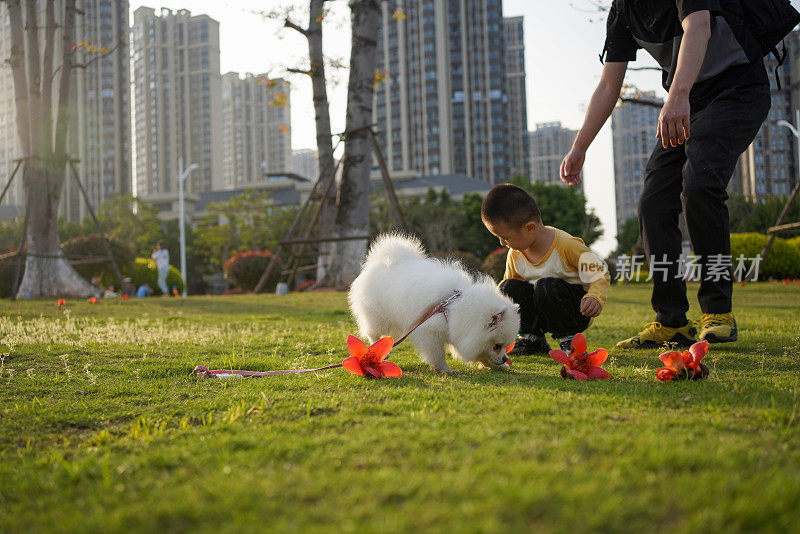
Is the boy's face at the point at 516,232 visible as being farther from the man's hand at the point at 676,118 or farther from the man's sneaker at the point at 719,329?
the man's sneaker at the point at 719,329

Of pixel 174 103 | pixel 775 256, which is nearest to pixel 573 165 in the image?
pixel 775 256

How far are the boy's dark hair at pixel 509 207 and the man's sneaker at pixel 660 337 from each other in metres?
1.19

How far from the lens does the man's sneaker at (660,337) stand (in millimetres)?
4152

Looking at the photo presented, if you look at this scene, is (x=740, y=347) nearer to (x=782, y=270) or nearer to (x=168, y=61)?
(x=782, y=270)

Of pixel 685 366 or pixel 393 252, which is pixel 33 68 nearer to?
pixel 393 252

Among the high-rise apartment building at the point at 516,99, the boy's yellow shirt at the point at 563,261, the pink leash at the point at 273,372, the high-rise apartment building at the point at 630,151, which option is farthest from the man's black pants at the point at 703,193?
the high-rise apartment building at the point at 630,151

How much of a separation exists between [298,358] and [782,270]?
1764cm

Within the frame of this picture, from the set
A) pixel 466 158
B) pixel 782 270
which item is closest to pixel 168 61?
pixel 466 158

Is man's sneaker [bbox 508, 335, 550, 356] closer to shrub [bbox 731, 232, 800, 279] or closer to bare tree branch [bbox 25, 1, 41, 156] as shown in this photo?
bare tree branch [bbox 25, 1, 41, 156]

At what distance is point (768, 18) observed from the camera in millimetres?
3730

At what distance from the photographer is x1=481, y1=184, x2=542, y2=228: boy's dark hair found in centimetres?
378

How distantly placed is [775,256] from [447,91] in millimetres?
81010

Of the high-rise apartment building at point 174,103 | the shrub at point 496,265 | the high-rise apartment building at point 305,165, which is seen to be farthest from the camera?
the high-rise apartment building at point 305,165

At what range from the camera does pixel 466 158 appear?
95062 mm
